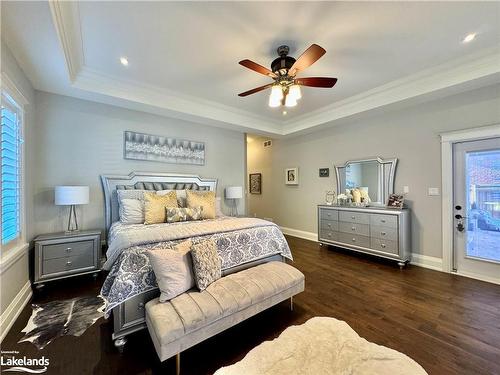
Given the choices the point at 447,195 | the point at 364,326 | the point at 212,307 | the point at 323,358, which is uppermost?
the point at 447,195

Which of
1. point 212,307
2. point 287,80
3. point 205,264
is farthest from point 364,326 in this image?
point 287,80

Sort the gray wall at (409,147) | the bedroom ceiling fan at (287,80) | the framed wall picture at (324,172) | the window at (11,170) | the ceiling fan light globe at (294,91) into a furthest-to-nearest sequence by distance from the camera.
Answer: the framed wall picture at (324,172) → the gray wall at (409,147) → the ceiling fan light globe at (294,91) → the bedroom ceiling fan at (287,80) → the window at (11,170)

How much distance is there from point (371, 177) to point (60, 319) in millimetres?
5138

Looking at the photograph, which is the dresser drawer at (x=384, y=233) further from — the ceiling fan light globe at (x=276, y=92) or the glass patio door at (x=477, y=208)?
the ceiling fan light globe at (x=276, y=92)

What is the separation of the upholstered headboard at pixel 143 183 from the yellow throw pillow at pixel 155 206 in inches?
24.0

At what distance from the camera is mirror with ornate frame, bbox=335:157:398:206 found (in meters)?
4.06

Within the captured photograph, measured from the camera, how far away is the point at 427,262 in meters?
3.59

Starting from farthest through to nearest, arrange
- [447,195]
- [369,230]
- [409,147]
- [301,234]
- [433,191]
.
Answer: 1. [301,234]
2. [369,230]
3. [409,147]
4. [433,191]
5. [447,195]

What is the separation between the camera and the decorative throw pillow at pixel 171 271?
1.78 m

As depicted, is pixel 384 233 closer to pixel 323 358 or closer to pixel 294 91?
pixel 294 91

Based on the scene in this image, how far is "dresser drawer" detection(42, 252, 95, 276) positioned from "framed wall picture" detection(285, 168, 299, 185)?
4.59 metres

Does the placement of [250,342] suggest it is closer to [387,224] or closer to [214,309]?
[214,309]

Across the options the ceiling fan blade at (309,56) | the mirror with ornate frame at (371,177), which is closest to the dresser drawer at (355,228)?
the mirror with ornate frame at (371,177)

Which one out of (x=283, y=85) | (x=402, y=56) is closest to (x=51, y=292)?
(x=283, y=85)
